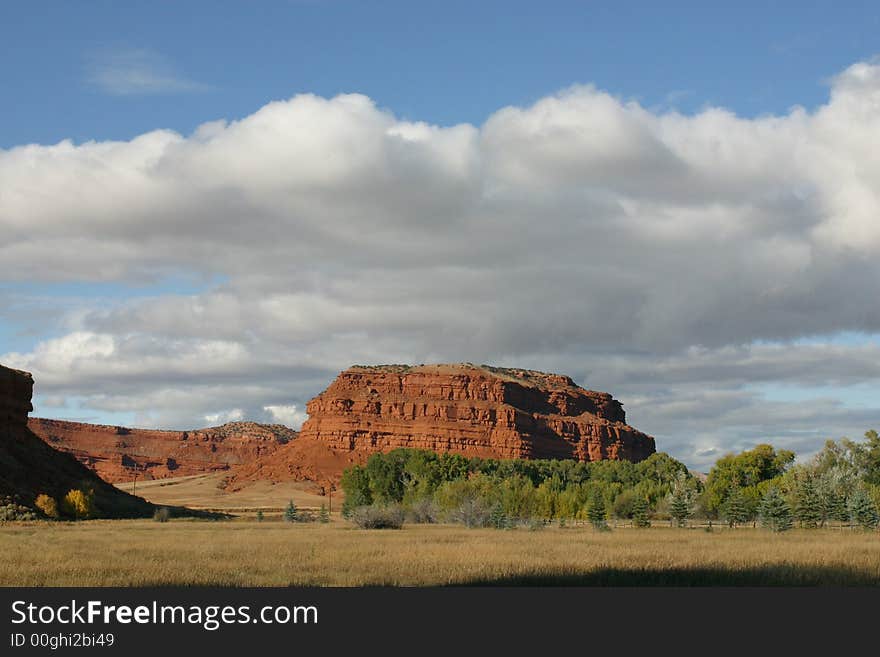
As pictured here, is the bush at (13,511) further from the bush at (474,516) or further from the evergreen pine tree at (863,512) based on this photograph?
the evergreen pine tree at (863,512)

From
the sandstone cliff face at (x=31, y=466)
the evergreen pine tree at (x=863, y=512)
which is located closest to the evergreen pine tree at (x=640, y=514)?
the evergreen pine tree at (x=863, y=512)

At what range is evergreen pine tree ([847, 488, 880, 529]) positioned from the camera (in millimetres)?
86062

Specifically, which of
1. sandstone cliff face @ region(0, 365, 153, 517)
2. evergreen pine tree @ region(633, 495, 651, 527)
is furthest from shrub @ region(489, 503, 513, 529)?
sandstone cliff face @ region(0, 365, 153, 517)

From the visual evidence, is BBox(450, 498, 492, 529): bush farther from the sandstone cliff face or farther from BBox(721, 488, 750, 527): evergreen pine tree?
the sandstone cliff face

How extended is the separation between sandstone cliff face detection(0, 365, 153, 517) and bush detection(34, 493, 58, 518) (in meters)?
1.41

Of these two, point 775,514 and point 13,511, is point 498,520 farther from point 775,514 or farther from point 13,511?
point 13,511

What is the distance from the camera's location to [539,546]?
4944cm

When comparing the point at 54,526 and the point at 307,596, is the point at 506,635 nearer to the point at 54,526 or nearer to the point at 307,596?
the point at 307,596

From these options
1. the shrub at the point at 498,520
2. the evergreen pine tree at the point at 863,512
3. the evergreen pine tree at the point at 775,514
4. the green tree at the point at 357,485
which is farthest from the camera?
the green tree at the point at 357,485

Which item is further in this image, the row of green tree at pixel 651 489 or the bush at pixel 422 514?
the bush at pixel 422 514

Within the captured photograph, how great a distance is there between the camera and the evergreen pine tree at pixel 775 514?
7750 centimetres

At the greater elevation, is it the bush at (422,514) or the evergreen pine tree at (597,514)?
the evergreen pine tree at (597,514)

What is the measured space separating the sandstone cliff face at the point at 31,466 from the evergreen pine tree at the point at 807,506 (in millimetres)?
76313

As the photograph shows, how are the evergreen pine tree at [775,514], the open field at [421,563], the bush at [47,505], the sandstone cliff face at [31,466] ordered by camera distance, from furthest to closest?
the sandstone cliff face at [31,466] → the bush at [47,505] → the evergreen pine tree at [775,514] → the open field at [421,563]
